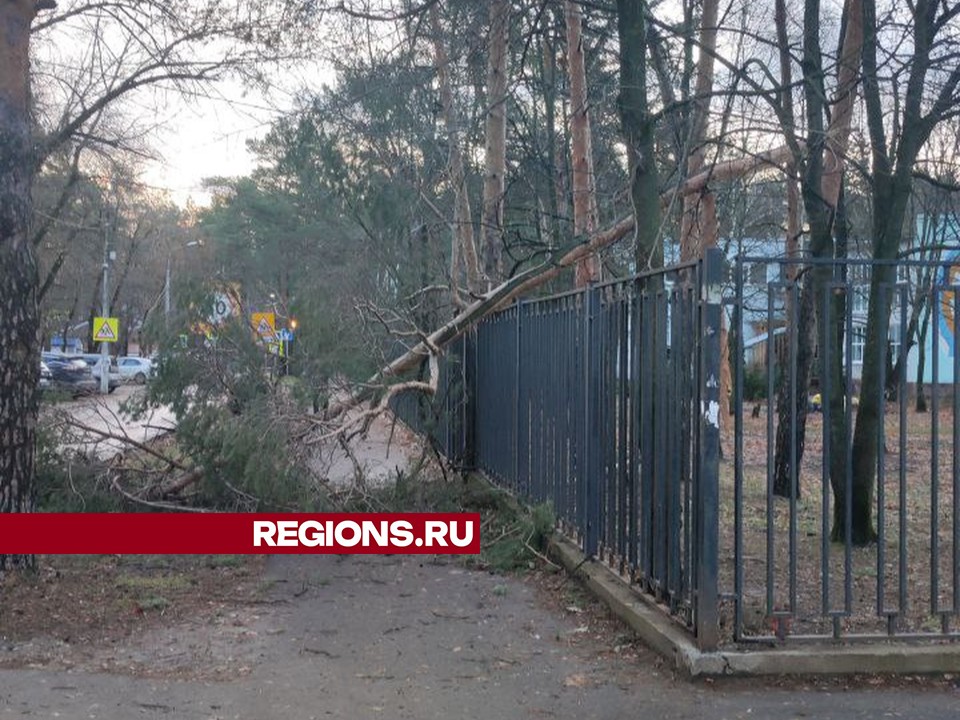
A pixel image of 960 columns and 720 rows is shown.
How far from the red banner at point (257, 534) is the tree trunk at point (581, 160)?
579 centimetres

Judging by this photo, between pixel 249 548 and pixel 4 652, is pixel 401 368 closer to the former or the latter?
pixel 249 548

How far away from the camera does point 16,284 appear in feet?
26.0

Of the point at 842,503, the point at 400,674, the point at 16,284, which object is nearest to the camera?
the point at 400,674

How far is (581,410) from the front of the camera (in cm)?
842

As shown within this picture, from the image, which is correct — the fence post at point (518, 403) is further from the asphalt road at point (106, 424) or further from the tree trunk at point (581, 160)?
the tree trunk at point (581, 160)

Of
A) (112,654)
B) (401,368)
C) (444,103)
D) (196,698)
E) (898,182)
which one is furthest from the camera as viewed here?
(444,103)

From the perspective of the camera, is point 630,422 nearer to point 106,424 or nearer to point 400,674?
point 400,674

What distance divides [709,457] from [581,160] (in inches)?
414

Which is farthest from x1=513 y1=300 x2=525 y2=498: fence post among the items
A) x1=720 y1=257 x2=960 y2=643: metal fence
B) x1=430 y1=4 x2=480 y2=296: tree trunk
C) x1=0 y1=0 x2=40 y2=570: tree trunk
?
x1=0 y1=0 x2=40 y2=570: tree trunk

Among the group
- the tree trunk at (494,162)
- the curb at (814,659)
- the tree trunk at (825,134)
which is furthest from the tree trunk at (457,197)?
the curb at (814,659)

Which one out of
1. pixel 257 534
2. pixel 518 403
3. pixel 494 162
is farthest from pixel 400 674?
pixel 494 162

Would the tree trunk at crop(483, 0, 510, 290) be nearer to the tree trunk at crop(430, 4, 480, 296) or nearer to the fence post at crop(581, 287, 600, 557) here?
the tree trunk at crop(430, 4, 480, 296)

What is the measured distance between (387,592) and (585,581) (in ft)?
4.87

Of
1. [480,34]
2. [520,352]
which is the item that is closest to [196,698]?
[520,352]
